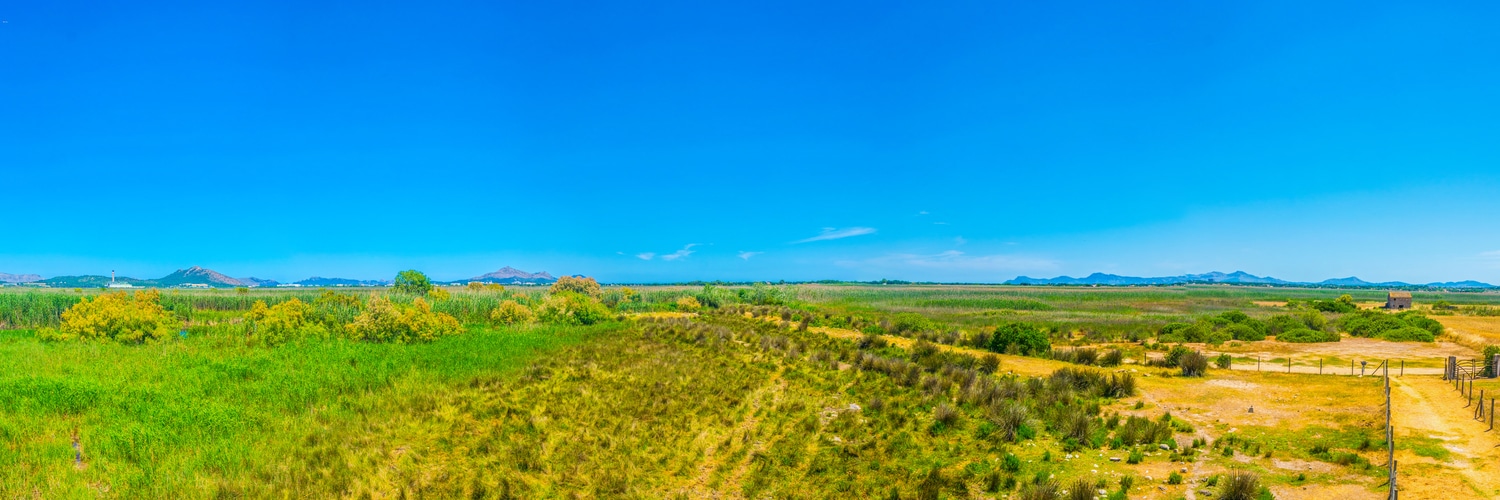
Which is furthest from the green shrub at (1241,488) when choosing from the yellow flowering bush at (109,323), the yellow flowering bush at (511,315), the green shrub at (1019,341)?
the yellow flowering bush at (511,315)

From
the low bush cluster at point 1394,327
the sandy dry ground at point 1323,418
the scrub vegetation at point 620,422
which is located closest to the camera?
the sandy dry ground at point 1323,418

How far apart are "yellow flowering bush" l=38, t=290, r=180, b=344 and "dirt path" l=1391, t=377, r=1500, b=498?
136ft

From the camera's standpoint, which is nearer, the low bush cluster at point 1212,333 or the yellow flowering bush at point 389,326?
the yellow flowering bush at point 389,326

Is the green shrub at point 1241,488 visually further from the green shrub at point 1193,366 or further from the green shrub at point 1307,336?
the green shrub at point 1307,336

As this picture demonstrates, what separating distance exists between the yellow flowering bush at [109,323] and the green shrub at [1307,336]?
62.9 m

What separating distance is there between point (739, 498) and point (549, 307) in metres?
37.1

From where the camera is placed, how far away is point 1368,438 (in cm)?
1352

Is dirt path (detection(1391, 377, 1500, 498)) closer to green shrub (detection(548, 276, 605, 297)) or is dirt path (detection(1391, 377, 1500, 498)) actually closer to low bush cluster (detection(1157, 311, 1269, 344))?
low bush cluster (detection(1157, 311, 1269, 344))

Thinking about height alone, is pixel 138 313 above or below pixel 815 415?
above

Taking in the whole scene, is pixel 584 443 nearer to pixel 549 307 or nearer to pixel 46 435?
pixel 46 435

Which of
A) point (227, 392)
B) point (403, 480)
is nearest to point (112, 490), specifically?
point (403, 480)

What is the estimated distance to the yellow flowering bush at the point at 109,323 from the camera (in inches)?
1001

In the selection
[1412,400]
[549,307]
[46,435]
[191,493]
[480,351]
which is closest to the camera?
[191,493]

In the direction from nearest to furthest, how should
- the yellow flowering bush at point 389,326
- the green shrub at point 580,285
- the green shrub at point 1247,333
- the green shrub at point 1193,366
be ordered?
the green shrub at point 1193,366 → the yellow flowering bush at point 389,326 → the green shrub at point 1247,333 → the green shrub at point 580,285
